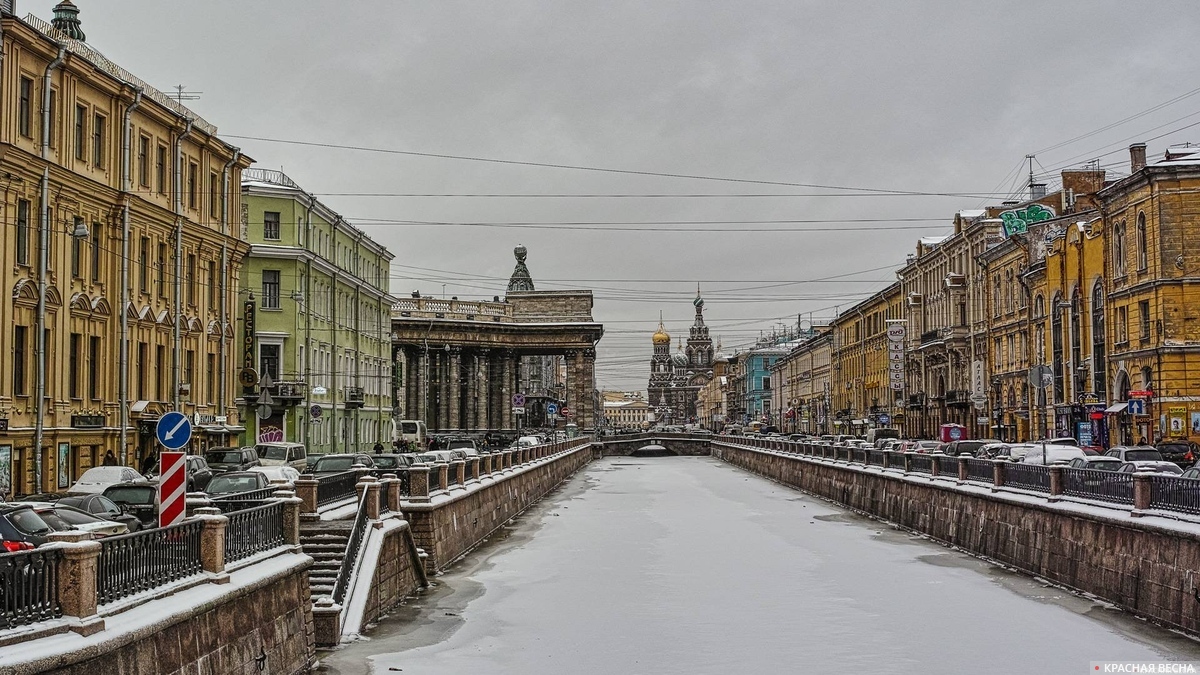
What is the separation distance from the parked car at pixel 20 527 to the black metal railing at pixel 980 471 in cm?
2285

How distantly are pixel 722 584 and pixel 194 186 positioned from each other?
26.7 metres

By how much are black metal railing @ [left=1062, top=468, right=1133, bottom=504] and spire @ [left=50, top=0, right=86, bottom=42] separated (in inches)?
1447

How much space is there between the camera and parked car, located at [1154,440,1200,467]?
40.6 m

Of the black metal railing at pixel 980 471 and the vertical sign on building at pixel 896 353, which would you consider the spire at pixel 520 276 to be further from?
the black metal railing at pixel 980 471

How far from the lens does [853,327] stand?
4530 inches

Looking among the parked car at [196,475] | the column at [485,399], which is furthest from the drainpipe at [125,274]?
the column at [485,399]

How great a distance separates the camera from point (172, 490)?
16.3 metres

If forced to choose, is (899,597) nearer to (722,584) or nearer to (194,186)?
(722,584)

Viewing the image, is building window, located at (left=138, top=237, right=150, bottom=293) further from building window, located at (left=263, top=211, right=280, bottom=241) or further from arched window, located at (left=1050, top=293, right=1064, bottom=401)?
arched window, located at (left=1050, top=293, right=1064, bottom=401)

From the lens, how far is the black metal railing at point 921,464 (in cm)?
4156

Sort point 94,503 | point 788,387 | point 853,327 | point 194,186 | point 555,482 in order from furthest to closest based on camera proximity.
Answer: point 788,387 < point 853,327 < point 555,482 < point 194,186 < point 94,503

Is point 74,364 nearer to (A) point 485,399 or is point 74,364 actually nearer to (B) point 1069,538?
(B) point 1069,538

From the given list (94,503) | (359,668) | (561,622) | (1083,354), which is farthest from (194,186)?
(1083,354)

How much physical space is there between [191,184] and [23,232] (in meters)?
12.9
